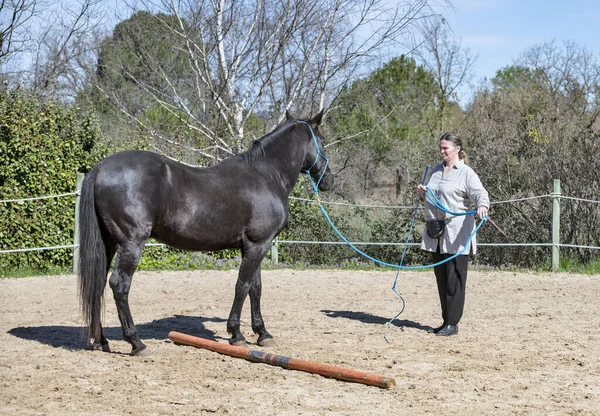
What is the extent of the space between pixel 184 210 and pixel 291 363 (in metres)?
1.37

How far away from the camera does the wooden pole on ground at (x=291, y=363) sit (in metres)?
4.21

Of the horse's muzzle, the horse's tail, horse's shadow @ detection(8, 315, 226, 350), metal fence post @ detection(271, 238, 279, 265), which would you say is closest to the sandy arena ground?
horse's shadow @ detection(8, 315, 226, 350)

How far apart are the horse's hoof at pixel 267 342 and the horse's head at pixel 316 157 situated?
1402 millimetres

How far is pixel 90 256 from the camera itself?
4.89m

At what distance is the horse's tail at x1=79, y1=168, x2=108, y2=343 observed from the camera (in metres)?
4.89

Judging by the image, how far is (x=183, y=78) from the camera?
1159 cm

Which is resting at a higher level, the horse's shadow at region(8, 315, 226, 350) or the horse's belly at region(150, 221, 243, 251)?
the horse's belly at region(150, 221, 243, 251)

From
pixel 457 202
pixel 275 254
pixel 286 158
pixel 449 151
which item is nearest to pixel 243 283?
pixel 286 158

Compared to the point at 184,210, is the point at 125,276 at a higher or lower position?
lower

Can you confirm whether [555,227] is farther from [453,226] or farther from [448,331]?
[448,331]

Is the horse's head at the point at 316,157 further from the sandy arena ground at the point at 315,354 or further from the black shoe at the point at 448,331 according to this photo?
the black shoe at the point at 448,331

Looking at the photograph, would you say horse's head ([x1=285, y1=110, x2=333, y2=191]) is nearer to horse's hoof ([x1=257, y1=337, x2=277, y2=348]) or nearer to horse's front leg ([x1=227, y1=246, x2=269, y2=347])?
horse's front leg ([x1=227, y1=246, x2=269, y2=347])

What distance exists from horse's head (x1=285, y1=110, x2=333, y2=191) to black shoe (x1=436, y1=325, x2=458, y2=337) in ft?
5.26

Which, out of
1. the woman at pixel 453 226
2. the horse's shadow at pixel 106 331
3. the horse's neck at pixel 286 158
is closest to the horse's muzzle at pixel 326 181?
the horse's neck at pixel 286 158
